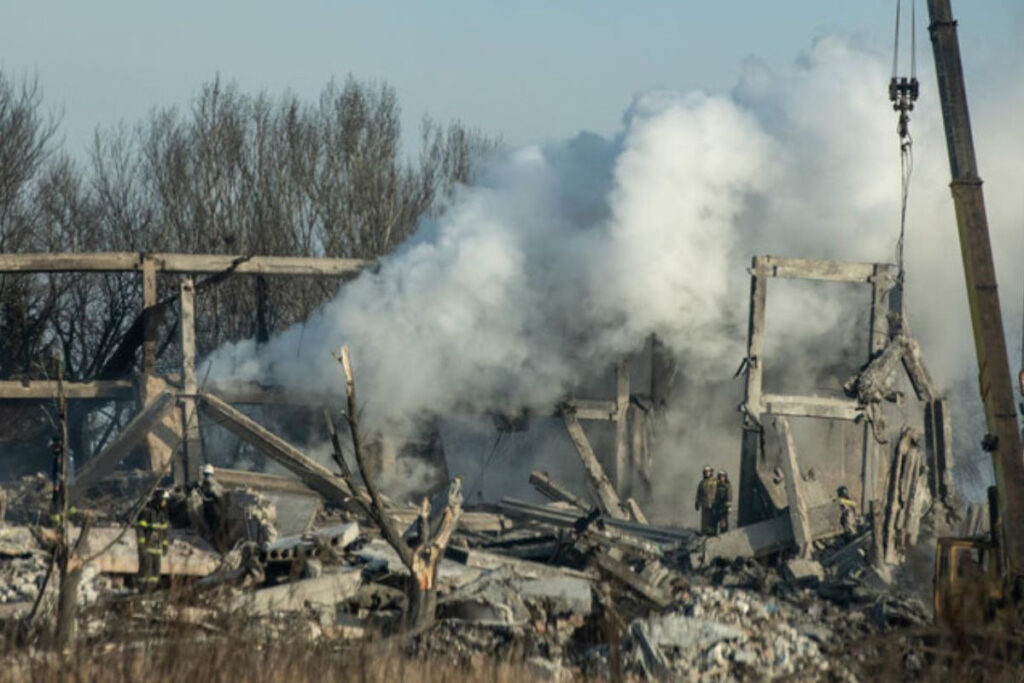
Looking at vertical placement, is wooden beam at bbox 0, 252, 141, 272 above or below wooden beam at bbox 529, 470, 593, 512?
above

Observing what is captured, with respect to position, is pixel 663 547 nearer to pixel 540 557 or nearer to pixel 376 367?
pixel 540 557

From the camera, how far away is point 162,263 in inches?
986

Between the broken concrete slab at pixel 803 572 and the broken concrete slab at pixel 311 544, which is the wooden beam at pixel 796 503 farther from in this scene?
the broken concrete slab at pixel 311 544

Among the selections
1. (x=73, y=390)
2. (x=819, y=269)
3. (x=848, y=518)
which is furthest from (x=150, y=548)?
(x=819, y=269)

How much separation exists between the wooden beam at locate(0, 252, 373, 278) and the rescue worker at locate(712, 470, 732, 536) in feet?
25.6

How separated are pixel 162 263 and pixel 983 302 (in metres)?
13.6

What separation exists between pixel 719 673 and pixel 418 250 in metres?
13.2

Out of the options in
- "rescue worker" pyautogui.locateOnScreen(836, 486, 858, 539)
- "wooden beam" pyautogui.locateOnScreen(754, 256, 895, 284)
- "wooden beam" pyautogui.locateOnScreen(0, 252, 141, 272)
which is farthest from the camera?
"wooden beam" pyautogui.locateOnScreen(0, 252, 141, 272)


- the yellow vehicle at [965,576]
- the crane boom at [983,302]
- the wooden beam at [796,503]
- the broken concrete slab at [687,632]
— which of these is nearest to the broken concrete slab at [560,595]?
the broken concrete slab at [687,632]

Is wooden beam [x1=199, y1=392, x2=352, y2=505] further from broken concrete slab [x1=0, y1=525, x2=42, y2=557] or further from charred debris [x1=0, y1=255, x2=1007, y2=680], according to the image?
broken concrete slab [x1=0, y1=525, x2=42, y2=557]

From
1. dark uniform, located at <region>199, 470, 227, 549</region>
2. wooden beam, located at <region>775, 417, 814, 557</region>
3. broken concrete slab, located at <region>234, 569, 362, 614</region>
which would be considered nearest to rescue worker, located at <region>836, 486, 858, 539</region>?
wooden beam, located at <region>775, 417, 814, 557</region>

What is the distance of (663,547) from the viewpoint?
20969 millimetres

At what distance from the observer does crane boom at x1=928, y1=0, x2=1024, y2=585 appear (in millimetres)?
14898

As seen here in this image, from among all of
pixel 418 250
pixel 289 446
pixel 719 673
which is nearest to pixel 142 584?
pixel 719 673
